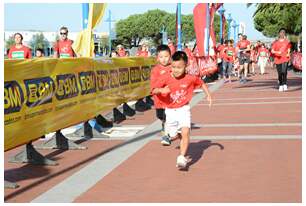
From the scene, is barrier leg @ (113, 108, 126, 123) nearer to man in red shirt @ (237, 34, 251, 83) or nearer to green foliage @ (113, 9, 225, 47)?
man in red shirt @ (237, 34, 251, 83)

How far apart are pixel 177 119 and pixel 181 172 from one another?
2.51ft

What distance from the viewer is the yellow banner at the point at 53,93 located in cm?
636

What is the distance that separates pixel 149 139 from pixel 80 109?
1265mm

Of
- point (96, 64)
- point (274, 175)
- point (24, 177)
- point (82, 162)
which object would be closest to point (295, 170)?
point (274, 175)

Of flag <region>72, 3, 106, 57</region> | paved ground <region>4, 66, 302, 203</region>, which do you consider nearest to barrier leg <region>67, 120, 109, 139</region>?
paved ground <region>4, 66, 302, 203</region>

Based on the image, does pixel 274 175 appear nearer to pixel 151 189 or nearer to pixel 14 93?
pixel 151 189

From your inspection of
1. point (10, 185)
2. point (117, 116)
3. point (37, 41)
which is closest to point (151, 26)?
point (37, 41)

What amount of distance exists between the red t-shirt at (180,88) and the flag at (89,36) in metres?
3.68

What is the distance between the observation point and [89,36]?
10.2m

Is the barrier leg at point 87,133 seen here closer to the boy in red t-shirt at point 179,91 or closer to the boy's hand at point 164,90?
the boy in red t-shirt at point 179,91

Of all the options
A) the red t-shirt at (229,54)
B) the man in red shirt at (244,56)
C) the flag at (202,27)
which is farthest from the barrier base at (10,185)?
the red t-shirt at (229,54)

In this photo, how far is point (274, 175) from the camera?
613cm

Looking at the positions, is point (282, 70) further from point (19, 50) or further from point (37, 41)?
point (37, 41)

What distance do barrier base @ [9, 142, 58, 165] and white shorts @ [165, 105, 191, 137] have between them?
169cm
